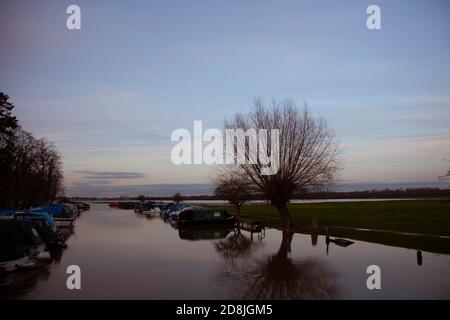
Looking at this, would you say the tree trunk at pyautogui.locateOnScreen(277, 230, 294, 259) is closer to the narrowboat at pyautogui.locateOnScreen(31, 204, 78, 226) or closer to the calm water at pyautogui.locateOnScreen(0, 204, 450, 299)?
the calm water at pyautogui.locateOnScreen(0, 204, 450, 299)

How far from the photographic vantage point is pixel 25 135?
242 feet

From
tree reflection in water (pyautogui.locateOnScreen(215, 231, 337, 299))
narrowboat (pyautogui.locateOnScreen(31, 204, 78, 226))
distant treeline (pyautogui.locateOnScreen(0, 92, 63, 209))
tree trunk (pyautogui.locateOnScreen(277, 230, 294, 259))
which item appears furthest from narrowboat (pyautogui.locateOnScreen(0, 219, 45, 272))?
distant treeline (pyautogui.locateOnScreen(0, 92, 63, 209))

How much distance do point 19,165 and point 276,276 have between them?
184ft

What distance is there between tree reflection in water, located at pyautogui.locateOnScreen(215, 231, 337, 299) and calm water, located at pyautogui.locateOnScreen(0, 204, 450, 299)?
27mm

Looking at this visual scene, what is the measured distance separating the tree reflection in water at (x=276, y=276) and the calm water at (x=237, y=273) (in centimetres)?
3

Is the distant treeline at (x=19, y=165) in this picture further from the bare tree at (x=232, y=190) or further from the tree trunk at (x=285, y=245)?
the tree trunk at (x=285, y=245)

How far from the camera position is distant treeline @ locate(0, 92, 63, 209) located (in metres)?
57.2

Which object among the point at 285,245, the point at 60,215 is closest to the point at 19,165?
the point at 60,215

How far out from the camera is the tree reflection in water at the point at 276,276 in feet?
42.2

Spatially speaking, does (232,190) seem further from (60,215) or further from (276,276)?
(276,276)

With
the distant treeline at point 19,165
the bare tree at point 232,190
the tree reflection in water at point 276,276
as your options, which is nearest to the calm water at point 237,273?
the tree reflection in water at point 276,276

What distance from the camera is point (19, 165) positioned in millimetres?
63406

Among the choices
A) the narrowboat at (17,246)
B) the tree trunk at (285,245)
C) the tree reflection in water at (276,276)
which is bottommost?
the tree trunk at (285,245)
